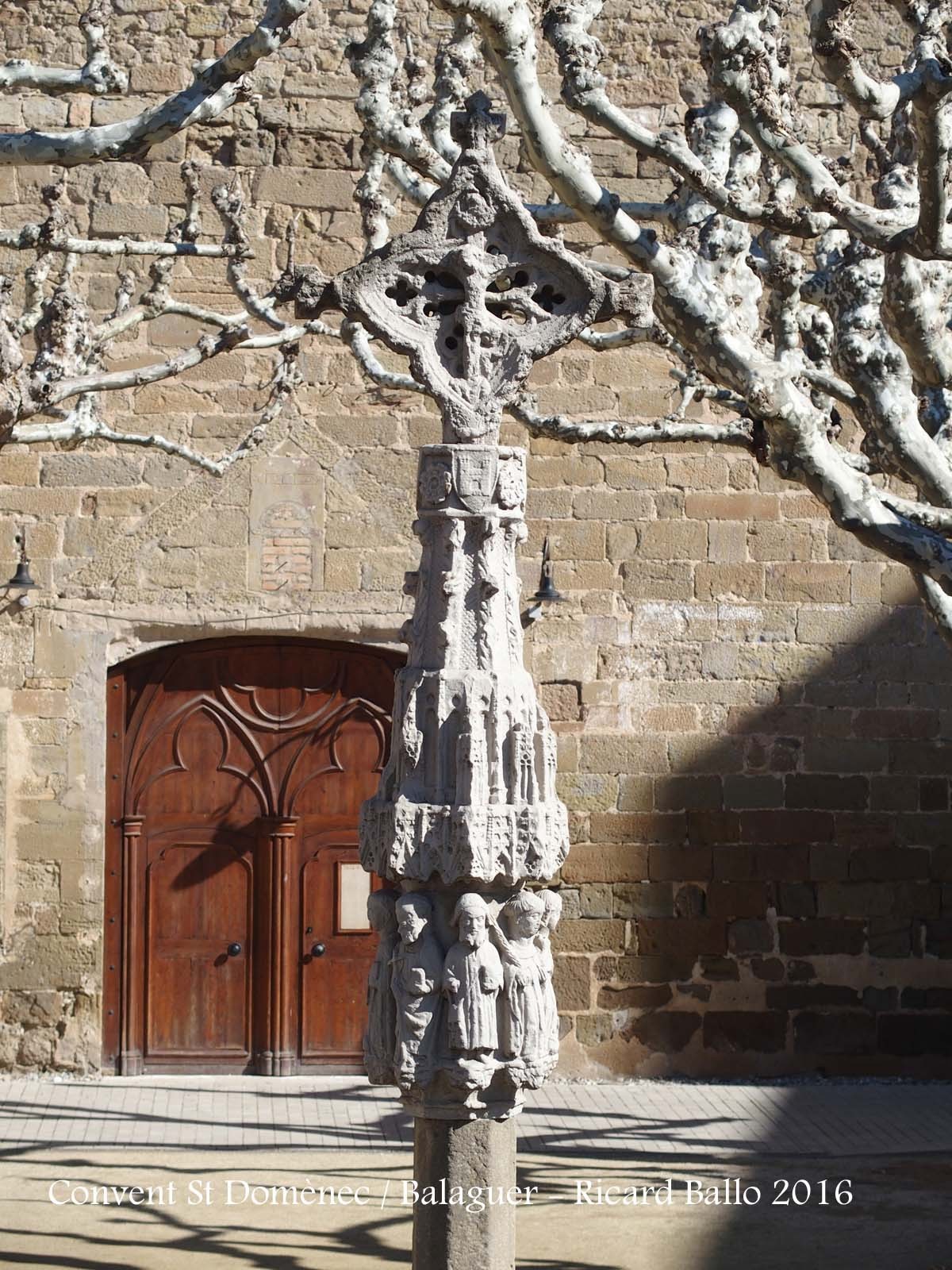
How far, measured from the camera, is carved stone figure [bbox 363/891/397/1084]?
458 cm

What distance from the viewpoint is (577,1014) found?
936 cm

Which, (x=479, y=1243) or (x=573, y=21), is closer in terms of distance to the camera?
(x=479, y=1243)

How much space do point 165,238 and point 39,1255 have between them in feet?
17.1

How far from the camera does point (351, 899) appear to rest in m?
9.52

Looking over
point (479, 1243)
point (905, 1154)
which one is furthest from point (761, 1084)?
point (479, 1243)

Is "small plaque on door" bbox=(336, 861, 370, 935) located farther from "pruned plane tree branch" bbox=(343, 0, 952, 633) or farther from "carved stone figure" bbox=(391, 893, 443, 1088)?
"carved stone figure" bbox=(391, 893, 443, 1088)

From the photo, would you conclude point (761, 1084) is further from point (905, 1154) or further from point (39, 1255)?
point (39, 1255)

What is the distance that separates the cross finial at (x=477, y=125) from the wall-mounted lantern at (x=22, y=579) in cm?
486


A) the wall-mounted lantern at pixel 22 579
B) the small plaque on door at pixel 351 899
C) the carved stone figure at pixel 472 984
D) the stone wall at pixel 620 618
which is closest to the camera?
the carved stone figure at pixel 472 984

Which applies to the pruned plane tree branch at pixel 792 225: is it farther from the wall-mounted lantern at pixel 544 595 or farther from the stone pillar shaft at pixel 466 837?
the wall-mounted lantern at pixel 544 595

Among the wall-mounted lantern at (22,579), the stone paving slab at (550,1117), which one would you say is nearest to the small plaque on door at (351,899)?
the stone paving slab at (550,1117)

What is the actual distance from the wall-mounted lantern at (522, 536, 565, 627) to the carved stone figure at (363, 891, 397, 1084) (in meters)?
4.77

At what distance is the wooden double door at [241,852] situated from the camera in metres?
9.39

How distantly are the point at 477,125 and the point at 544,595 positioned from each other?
4781 millimetres
